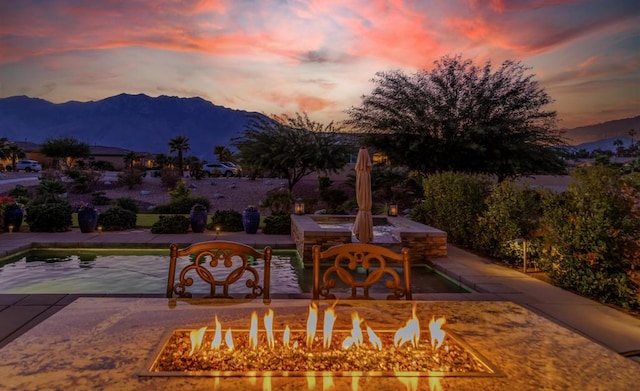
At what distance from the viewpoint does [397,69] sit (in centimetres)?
1969

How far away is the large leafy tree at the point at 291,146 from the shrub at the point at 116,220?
29.9 ft

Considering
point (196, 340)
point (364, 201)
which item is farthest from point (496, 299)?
point (196, 340)

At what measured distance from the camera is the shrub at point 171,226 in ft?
36.0

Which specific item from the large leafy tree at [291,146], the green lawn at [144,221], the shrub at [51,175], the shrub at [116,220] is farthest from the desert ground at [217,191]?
the shrub at [116,220]

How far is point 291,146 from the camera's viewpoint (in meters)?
20.6

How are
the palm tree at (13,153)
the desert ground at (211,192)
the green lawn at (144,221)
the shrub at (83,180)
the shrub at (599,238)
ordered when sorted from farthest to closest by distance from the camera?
the palm tree at (13,153) < the shrub at (83,180) < the desert ground at (211,192) < the green lawn at (144,221) < the shrub at (599,238)

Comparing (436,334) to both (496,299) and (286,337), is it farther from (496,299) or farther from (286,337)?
(496,299)

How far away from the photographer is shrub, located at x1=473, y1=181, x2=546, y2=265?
7.35 metres

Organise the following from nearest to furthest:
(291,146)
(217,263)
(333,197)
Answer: (217,263) → (333,197) → (291,146)

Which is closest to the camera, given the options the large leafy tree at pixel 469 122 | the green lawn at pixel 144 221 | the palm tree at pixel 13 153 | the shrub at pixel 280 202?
the green lawn at pixel 144 221

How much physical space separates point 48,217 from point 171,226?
10.0 feet

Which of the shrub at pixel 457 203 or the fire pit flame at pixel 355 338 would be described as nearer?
the fire pit flame at pixel 355 338

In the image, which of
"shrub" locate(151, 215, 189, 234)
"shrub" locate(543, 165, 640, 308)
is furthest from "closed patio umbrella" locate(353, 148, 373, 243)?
"shrub" locate(151, 215, 189, 234)

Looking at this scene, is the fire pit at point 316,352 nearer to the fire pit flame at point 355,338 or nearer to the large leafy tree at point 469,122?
the fire pit flame at point 355,338
